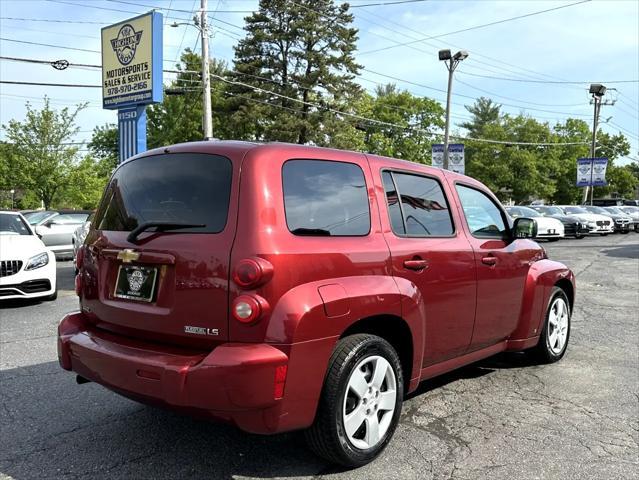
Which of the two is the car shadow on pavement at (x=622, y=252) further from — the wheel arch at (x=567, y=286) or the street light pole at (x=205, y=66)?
the street light pole at (x=205, y=66)

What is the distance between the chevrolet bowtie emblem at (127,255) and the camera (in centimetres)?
315

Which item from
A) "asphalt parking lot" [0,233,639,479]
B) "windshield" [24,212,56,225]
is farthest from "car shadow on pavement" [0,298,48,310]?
"windshield" [24,212,56,225]

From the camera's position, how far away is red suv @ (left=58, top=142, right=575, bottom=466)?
2754 millimetres

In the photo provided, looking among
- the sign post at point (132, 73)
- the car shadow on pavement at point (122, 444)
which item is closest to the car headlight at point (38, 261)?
the car shadow on pavement at point (122, 444)

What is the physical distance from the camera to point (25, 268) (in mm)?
8062

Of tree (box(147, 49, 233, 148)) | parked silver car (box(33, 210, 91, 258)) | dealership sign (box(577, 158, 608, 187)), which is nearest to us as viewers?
parked silver car (box(33, 210, 91, 258))

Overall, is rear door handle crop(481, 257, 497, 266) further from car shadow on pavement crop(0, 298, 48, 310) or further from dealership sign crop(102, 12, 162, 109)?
dealership sign crop(102, 12, 162, 109)

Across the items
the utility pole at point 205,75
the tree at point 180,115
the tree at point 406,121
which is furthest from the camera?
the tree at point 406,121

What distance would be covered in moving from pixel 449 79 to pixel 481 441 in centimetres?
3166

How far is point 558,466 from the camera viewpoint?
3.26m

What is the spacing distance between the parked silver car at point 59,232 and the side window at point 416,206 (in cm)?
1392

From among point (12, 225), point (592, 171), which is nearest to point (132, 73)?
point (12, 225)

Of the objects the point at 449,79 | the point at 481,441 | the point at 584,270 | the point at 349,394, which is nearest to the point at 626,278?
the point at 584,270

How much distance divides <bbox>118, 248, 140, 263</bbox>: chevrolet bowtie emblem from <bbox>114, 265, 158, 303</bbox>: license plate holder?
0.15ft
